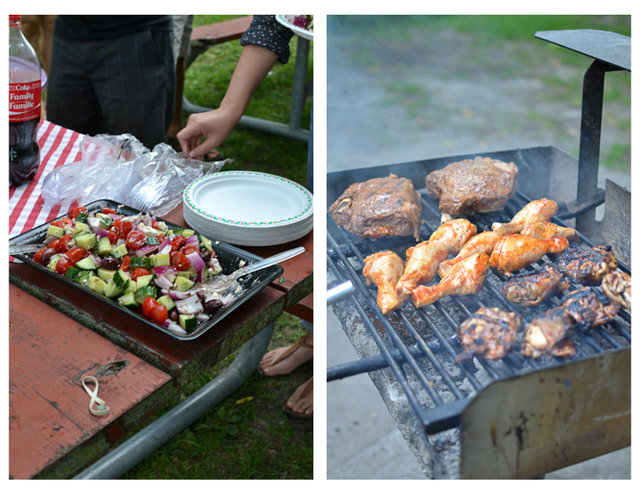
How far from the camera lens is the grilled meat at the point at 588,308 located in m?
1.02

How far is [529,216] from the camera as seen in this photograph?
1.37 metres

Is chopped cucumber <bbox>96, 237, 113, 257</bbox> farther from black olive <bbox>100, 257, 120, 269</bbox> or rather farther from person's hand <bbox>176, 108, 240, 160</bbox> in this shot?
person's hand <bbox>176, 108, 240, 160</bbox>

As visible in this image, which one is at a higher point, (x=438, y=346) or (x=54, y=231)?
(x=54, y=231)

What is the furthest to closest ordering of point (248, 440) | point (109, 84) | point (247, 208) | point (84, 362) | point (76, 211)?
1. point (109, 84)
2. point (248, 440)
3. point (247, 208)
4. point (76, 211)
5. point (84, 362)

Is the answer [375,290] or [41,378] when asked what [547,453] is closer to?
[375,290]

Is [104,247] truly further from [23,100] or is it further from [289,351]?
[289,351]

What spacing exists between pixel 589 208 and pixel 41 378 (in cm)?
127

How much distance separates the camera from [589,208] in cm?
148

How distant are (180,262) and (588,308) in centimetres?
74

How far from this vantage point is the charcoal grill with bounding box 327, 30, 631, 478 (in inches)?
29.9

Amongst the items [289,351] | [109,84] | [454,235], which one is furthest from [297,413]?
[109,84]

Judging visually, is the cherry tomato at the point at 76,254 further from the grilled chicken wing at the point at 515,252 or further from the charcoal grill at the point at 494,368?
the grilled chicken wing at the point at 515,252

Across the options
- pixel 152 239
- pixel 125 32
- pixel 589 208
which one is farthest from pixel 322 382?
pixel 125 32

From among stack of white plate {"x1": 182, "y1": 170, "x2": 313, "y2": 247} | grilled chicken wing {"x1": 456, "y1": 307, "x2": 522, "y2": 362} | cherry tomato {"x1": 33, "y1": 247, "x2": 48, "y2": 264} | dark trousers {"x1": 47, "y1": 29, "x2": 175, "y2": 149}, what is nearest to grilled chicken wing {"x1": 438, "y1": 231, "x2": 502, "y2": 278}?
grilled chicken wing {"x1": 456, "y1": 307, "x2": 522, "y2": 362}
